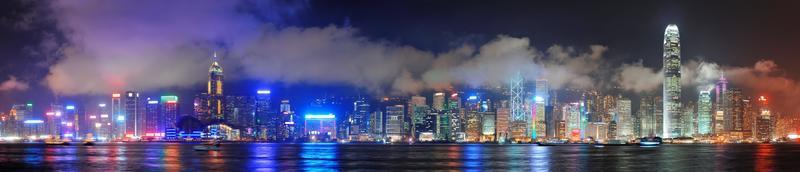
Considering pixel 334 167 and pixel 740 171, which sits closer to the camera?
pixel 740 171

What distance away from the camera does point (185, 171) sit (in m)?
75.1

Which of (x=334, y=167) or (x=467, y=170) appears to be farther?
(x=334, y=167)

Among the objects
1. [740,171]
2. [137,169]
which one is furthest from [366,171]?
[740,171]

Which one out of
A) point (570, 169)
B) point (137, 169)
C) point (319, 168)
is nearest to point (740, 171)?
point (570, 169)

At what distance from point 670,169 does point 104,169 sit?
2130 inches

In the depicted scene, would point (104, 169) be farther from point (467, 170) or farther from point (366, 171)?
point (467, 170)

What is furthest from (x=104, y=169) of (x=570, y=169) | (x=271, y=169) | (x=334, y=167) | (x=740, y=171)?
(x=740, y=171)

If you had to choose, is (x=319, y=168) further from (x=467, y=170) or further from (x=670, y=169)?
(x=670, y=169)

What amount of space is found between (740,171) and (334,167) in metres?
39.1

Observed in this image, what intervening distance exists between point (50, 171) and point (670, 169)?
193ft

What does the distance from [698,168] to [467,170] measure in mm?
23620

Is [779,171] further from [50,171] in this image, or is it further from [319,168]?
[50,171]

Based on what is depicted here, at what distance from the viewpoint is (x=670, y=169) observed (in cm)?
7969

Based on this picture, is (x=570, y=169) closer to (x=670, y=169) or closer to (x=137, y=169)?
(x=670, y=169)
